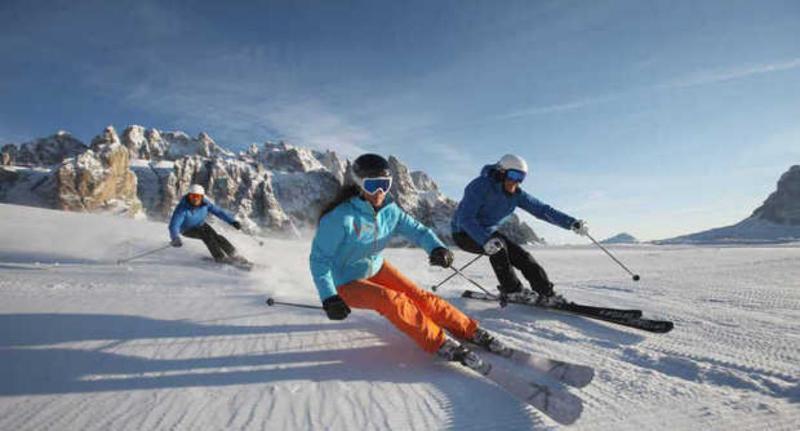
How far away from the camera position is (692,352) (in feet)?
9.98

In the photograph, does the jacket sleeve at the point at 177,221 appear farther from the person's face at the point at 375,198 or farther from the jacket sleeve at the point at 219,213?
the person's face at the point at 375,198

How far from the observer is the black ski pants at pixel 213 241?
8.52m

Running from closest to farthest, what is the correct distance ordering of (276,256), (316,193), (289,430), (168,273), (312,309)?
(289,430), (312,309), (168,273), (276,256), (316,193)

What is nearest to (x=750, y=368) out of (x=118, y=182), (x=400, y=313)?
(x=400, y=313)

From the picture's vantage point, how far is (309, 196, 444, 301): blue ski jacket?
322cm

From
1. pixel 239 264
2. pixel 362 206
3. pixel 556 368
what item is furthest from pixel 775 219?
pixel 362 206

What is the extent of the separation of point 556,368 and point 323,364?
156 cm

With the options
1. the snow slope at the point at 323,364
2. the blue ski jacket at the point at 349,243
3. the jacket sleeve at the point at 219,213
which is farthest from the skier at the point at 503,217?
the jacket sleeve at the point at 219,213

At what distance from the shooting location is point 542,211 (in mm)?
5957

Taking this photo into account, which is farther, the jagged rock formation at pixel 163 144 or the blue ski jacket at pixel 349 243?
the jagged rock formation at pixel 163 144

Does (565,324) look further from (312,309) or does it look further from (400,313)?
(312,309)

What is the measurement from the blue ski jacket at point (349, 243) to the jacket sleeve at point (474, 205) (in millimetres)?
2067

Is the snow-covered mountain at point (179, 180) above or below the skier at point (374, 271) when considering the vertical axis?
above

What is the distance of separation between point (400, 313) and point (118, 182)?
76.7 meters
